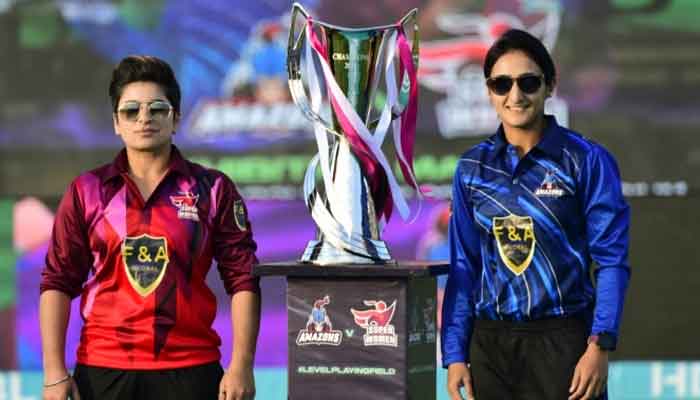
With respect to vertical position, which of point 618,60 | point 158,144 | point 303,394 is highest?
point 618,60

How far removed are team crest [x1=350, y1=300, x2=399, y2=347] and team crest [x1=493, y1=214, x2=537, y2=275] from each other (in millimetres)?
339

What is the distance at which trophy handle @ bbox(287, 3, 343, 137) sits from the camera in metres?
4.77

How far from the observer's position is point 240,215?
475cm

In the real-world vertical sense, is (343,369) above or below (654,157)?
below

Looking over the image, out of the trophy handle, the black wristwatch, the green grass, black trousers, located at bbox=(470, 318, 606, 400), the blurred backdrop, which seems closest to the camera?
the black wristwatch

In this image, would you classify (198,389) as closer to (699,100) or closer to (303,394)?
(303,394)

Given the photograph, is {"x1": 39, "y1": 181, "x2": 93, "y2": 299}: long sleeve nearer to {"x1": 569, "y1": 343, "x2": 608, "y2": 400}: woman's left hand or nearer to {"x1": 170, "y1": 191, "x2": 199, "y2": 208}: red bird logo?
{"x1": 170, "y1": 191, "x2": 199, "y2": 208}: red bird logo

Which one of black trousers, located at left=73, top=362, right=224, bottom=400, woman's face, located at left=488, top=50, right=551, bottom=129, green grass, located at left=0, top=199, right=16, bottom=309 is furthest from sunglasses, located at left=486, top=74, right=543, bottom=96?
green grass, located at left=0, top=199, right=16, bottom=309

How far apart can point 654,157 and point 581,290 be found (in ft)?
10.2

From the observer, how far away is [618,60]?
294 inches

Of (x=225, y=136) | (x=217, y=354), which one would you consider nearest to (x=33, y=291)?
(x=225, y=136)

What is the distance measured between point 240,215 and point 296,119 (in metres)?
2.77

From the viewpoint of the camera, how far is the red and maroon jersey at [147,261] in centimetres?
460

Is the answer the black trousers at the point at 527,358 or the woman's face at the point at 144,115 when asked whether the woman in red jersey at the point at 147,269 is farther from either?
the black trousers at the point at 527,358
